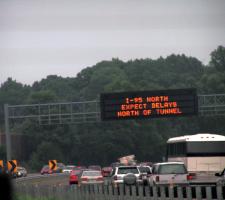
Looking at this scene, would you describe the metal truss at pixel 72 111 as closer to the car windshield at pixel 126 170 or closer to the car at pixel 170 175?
the car windshield at pixel 126 170

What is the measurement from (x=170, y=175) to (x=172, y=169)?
60cm

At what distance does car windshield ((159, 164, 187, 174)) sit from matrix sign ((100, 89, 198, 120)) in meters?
28.5

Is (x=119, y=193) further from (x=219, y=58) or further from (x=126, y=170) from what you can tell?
(x=219, y=58)

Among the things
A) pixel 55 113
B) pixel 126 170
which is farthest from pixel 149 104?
pixel 55 113

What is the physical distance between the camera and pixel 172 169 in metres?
30.3

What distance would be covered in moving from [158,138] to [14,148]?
29.7 m

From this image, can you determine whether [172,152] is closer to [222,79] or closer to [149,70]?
[222,79]

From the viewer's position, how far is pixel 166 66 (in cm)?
19212

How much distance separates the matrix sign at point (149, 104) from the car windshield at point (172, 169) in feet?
93.4

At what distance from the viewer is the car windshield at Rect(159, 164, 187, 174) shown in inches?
1186

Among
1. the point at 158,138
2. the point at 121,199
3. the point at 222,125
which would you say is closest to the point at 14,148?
the point at 158,138

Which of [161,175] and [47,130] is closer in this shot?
[161,175]

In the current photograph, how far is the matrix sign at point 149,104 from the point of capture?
59250mm

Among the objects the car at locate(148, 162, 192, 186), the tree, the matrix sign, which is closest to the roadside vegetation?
the tree
